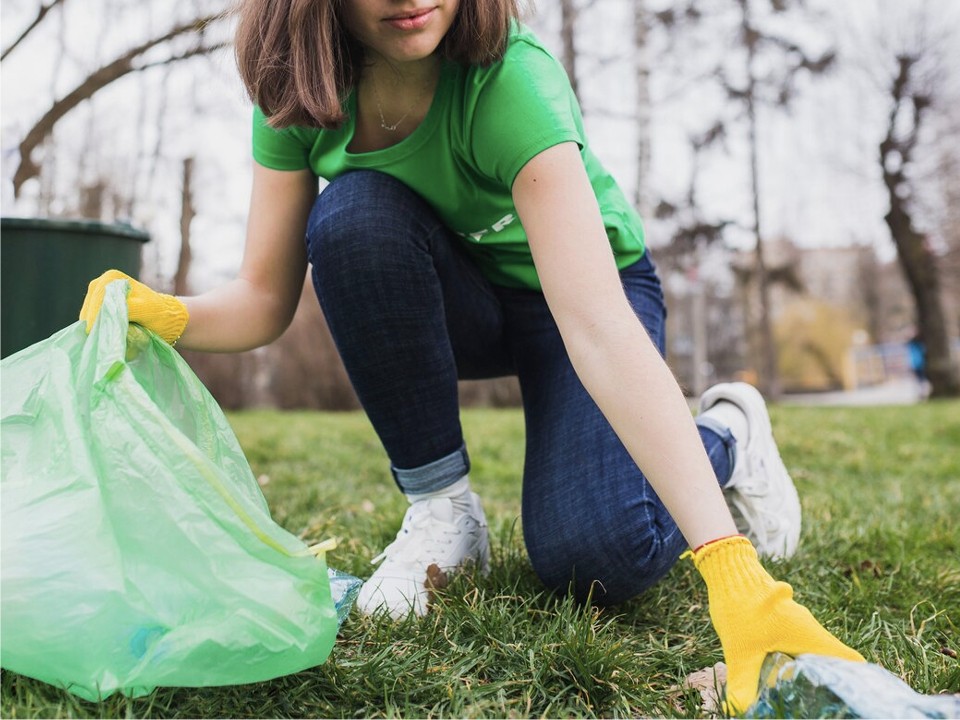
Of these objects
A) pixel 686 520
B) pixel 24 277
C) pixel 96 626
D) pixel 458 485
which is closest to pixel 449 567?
pixel 458 485

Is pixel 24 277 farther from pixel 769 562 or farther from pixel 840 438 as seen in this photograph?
pixel 840 438

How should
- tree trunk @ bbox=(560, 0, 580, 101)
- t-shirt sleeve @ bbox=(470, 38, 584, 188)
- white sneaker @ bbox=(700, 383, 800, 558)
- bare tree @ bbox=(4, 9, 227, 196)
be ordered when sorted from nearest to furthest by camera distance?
t-shirt sleeve @ bbox=(470, 38, 584, 188) → white sneaker @ bbox=(700, 383, 800, 558) → bare tree @ bbox=(4, 9, 227, 196) → tree trunk @ bbox=(560, 0, 580, 101)

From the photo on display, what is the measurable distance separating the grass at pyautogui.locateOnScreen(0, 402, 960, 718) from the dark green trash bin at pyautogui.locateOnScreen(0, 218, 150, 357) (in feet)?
2.39

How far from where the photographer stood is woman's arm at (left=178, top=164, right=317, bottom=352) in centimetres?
146

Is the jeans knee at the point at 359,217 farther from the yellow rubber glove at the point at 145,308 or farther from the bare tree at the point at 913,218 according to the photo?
the bare tree at the point at 913,218

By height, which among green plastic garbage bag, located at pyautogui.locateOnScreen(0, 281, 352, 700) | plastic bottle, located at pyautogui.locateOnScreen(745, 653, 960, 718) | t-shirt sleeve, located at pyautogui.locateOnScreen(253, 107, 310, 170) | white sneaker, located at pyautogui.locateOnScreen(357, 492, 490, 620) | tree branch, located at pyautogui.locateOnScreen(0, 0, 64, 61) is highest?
tree branch, located at pyautogui.locateOnScreen(0, 0, 64, 61)

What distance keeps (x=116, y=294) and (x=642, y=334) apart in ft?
2.42

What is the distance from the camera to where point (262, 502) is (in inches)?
45.6

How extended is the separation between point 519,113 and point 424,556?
0.77 m

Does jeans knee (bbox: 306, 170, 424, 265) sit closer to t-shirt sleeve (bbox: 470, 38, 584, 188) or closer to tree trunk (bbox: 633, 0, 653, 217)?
t-shirt sleeve (bbox: 470, 38, 584, 188)

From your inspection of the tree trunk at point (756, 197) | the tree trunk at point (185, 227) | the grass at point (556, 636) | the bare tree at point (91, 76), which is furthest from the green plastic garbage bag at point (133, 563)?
the tree trunk at point (756, 197)

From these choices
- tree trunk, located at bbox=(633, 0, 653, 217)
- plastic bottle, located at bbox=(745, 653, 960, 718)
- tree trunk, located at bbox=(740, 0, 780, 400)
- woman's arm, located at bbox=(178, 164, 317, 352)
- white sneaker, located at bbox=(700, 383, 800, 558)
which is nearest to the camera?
plastic bottle, located at bbox=(745, 653, 960, 718)

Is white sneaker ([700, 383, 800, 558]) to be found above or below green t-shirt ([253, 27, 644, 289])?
below

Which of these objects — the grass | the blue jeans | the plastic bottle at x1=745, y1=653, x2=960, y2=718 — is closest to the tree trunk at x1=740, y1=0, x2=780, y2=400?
the grass
